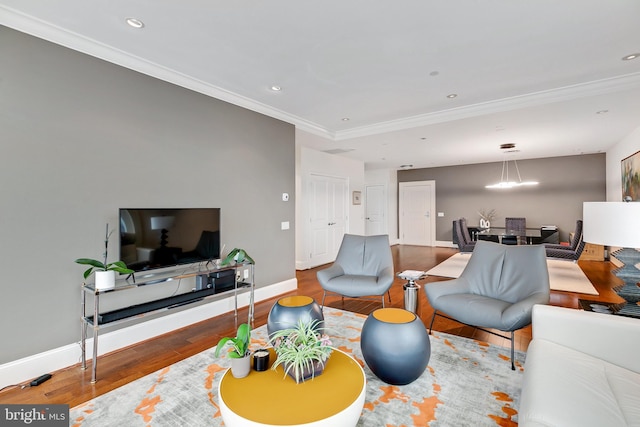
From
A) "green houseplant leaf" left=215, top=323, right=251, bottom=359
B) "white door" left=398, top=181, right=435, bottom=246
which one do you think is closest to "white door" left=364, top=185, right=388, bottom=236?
"white door" left=398, top=181, right=435, bottom=246

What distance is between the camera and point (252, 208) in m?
4.04

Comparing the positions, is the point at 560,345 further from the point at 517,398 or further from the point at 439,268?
the point at 439,268

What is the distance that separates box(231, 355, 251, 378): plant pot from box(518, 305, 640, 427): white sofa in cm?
132

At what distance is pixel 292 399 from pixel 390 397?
2.74 feet

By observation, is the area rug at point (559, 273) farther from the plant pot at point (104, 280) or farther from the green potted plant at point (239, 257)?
the plant pot at point (104, 280)

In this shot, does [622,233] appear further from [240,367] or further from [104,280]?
[104,280]

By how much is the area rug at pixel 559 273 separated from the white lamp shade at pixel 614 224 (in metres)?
2.80

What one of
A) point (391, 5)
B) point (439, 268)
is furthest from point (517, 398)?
point (439, 268)

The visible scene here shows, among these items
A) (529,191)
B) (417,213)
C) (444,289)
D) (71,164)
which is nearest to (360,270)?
(444,289)

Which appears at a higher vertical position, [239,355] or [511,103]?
[511,103]

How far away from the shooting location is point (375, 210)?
10.1m

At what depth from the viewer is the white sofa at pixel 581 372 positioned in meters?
1.19

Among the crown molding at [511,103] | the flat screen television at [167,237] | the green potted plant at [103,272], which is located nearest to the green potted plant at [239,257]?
the flat screen television at [167,237]

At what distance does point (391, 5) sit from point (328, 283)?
9.10 feet
